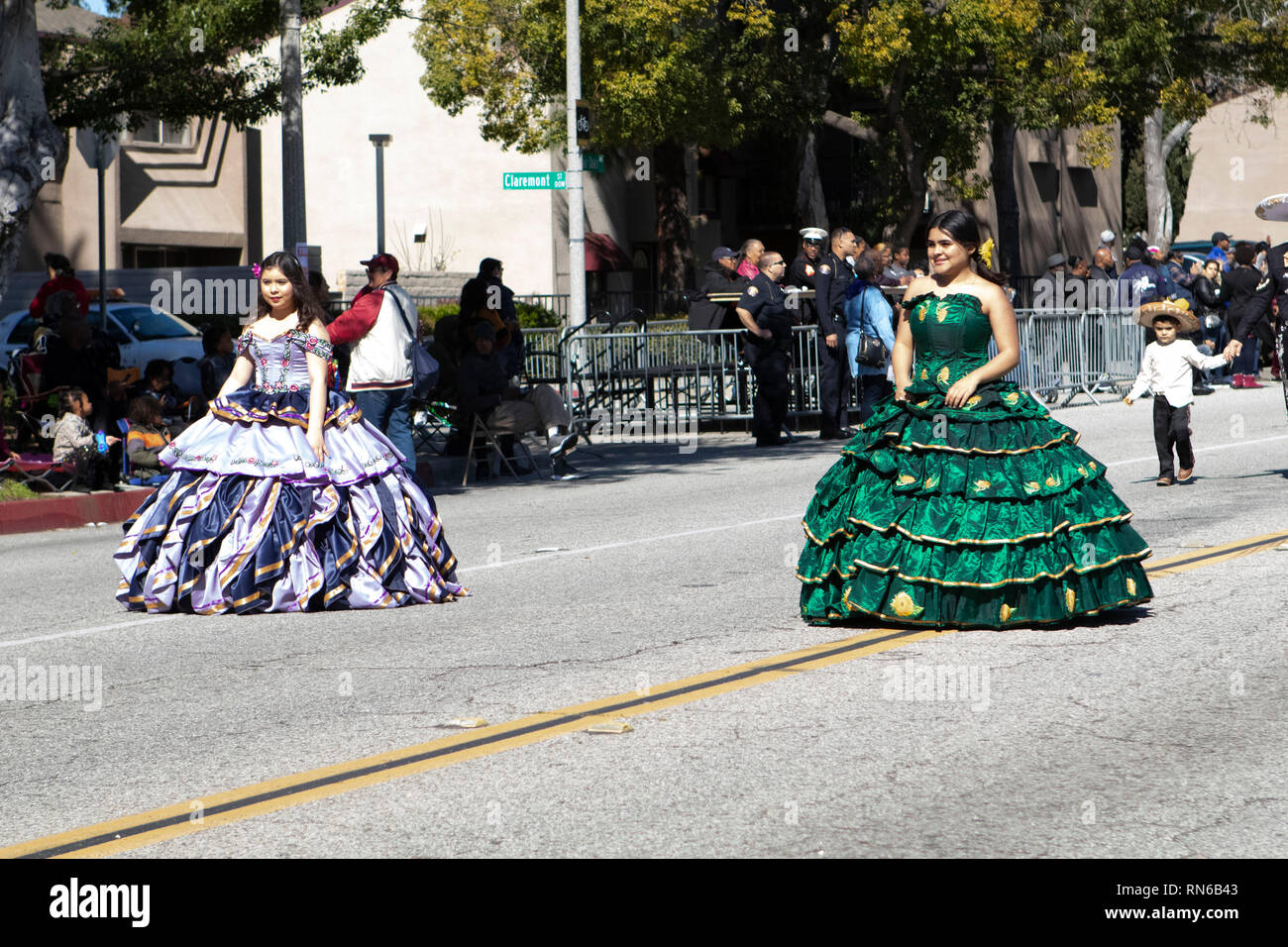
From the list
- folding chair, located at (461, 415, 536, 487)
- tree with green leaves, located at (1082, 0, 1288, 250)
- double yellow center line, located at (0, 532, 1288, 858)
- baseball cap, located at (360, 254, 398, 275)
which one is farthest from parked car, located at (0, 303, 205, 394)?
tree with green leaves, located at (1082, 0, 1288, 250)

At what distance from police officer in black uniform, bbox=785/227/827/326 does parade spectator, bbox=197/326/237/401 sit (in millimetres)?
7042

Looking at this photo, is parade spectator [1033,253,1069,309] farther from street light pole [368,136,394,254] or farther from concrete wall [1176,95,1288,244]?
concrete wall [1176,95,1288,244]

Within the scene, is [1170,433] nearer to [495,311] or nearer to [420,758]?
[495,311]

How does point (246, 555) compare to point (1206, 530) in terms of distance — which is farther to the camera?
point (1206, 530)

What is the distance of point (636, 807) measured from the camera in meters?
5.24

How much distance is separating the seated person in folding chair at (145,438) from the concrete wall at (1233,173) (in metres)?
51.2

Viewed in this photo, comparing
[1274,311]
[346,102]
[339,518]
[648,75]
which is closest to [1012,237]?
[648,75]

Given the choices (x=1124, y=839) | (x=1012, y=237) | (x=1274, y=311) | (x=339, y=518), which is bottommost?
(x=1124, y=839)

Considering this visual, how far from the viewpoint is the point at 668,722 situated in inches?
250

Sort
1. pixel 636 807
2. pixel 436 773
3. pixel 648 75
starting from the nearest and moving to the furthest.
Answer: pixel 636 807
pixel 436 773
pixel 648 75

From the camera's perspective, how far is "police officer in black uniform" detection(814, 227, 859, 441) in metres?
18.9

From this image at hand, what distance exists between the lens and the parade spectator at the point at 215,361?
53.2ft

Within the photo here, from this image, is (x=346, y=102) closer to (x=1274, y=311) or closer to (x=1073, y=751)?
(x=1274, y=311)

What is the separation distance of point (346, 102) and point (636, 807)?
38.3m
